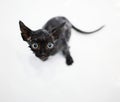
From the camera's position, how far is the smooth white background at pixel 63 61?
3.96 ft

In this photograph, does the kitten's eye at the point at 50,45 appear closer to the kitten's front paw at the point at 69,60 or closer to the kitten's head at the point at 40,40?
the kitten's head at the point at 40,40

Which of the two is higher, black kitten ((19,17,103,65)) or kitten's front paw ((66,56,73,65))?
black kitten ((19,17,103,65))

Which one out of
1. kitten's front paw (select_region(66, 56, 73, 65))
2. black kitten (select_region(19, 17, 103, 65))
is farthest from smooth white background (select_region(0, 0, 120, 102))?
black kitten (select_region(19, 17, 103, 65))

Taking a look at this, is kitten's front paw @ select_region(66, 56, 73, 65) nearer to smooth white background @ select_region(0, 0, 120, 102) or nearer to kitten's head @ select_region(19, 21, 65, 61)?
smooth white background @ select_region(0, 0, 120, 102)

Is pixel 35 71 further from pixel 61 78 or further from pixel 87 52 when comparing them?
pixel 87 52

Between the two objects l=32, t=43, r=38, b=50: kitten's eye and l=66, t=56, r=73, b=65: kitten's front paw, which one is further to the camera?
l=66, t=56, r=73, b=65: kitten's front paw

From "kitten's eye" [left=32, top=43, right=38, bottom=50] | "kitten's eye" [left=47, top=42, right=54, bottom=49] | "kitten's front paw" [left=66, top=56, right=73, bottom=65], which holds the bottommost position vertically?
"kitten's front paw" [left=66, top=56, right=73, bottom=65]

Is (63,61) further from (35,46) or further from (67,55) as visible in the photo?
(35,46)

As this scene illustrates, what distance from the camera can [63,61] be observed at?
133 cm

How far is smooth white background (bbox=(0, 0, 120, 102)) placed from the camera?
→ 1.21 metres

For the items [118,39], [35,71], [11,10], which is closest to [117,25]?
[118,39]

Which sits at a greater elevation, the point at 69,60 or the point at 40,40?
the point at 40,40

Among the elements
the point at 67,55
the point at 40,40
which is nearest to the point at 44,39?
the point at 40,40

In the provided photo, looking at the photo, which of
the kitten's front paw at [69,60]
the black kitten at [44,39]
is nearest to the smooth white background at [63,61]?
the kitten's front paw at [69,60]
